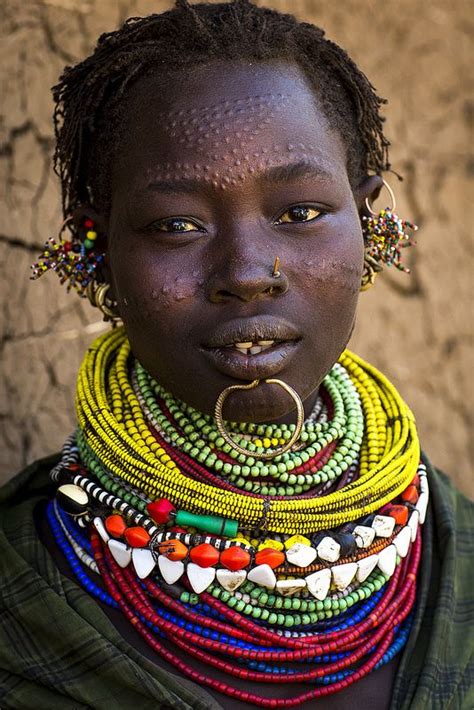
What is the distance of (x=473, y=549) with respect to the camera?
208 centimetres

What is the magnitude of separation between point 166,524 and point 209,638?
0.76 ft

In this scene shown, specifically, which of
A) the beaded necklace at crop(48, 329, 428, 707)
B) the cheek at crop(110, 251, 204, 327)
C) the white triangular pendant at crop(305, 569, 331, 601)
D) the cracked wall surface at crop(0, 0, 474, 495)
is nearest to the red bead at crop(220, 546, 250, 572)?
the beaded necklace at crop(48, 329, 428, 707)

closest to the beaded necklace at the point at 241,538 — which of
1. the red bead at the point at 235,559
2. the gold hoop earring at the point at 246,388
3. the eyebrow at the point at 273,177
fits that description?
the red bead at the point at 235,559

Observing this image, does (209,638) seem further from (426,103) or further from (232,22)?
(426,103)

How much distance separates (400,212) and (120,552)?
2.00 m

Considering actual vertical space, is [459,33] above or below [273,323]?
above

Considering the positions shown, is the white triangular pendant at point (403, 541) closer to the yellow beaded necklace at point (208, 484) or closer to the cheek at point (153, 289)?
the yellow beaded necklace at point (208, 484)

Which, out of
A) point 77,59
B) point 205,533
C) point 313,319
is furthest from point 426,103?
point 205,533

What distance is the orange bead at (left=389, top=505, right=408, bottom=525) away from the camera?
6.07ft

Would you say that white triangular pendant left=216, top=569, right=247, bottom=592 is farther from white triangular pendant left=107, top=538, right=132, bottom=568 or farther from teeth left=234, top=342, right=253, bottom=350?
teeth left=234, top=342, right=253, bottom=350

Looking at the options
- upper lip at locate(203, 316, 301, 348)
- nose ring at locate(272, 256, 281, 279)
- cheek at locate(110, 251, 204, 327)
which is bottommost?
upper lip at locate(203, 316, 301, 348)

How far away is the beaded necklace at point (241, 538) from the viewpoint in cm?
172

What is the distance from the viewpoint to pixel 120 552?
175cm

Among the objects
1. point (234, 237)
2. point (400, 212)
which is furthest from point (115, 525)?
point (400, 212)
